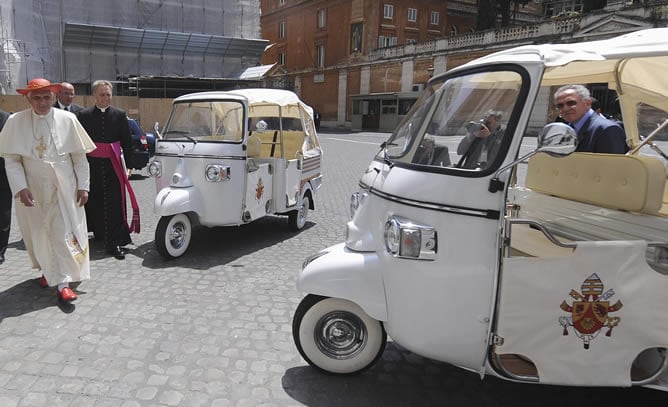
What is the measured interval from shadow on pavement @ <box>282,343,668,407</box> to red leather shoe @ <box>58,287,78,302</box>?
230cm

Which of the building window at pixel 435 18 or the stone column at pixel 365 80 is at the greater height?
the building window at pixel 435 18

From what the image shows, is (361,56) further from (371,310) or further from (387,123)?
(371,310)

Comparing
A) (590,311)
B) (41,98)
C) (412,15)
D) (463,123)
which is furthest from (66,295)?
(412,15)

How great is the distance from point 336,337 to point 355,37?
4378 centimetres

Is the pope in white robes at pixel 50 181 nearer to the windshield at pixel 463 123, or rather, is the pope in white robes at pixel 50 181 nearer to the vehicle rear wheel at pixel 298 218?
the windshield at pixel 463 123

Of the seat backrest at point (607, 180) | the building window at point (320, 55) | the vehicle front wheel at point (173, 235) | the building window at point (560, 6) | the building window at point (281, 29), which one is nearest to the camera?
the seat backrest at point (607, 180)

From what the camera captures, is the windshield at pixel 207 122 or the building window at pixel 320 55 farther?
the building window at pixel 320 55

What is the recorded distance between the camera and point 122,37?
29.5 m

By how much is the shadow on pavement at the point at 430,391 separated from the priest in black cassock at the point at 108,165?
352cm

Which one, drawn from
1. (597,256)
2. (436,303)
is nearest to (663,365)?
(597,256)

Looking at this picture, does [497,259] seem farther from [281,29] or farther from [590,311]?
[281,29]

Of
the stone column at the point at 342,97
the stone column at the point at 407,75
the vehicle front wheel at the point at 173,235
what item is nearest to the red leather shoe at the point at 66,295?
the vehicle front wheel at the point at 173,235

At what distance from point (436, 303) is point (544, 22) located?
30.4 m

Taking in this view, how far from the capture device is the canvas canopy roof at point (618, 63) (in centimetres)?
247
